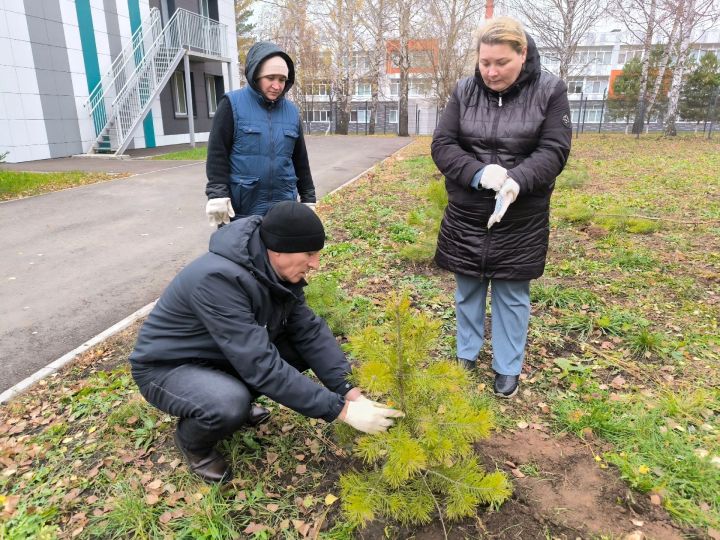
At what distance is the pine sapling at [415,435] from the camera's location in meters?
1.70

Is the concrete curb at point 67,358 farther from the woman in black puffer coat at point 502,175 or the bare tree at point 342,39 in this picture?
the bare tree at point 342,39

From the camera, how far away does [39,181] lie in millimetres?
9750

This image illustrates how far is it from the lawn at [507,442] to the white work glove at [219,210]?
76 cm

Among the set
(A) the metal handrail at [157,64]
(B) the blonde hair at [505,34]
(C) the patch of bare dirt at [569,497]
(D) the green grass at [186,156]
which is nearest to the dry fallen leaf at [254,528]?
(C) the patch of bare dirt at [569,497]

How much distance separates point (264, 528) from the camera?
1.99 meters

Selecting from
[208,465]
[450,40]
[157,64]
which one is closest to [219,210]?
[208,465]

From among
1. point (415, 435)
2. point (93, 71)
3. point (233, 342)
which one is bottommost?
point (415, 435)

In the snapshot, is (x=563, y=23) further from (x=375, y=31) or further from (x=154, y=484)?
(x=154, y=484)

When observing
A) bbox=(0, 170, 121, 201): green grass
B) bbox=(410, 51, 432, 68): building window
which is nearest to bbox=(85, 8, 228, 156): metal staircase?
bbox=(0, 170, 121, 201): green grass

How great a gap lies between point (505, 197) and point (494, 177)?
0.34 feet

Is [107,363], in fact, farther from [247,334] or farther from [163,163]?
[163,163]

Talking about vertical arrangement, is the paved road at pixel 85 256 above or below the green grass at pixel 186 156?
below

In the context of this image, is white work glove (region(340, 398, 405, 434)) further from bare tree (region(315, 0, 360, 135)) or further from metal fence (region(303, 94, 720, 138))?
bare tree (region(315, 0, 360, 135))

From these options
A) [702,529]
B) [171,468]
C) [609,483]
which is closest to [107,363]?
[171,468]
